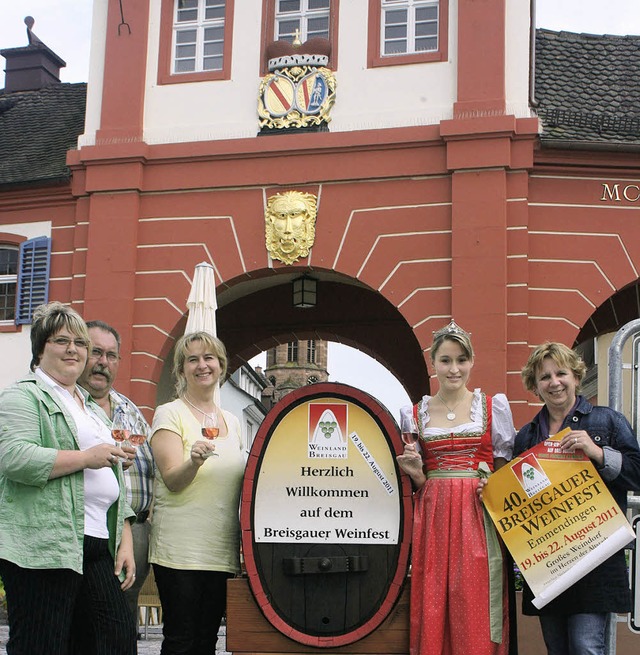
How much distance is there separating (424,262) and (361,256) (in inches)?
27.6

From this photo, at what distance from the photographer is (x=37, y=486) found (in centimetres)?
397

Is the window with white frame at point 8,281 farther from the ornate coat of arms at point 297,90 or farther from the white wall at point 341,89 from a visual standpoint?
the ornate coat of arms at point 297,90

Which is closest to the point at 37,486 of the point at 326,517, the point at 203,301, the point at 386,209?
the point at 326,517

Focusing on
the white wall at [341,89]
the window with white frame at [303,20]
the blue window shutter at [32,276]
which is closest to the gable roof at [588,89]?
the white wall at [341,89]

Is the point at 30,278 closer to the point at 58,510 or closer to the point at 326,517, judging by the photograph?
the point at 326,517

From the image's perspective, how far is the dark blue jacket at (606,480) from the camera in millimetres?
4430

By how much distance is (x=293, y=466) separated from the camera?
4.70 metres

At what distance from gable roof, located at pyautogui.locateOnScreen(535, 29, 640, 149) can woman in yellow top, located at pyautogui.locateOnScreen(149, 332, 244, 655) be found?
25.3 ft

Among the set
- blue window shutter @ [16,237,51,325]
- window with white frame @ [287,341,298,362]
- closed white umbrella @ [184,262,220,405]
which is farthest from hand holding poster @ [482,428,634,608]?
window with white frame @ [287,341,298,362]

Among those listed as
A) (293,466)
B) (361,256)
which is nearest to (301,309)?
(361,256)

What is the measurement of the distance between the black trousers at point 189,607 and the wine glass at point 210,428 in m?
0.52

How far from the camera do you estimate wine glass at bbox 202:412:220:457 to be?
4375mm

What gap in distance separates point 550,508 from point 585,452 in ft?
0.97

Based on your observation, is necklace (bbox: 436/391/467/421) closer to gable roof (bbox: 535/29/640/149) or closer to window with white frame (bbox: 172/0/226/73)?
gable roof (bbox: 535/29/640/149)
